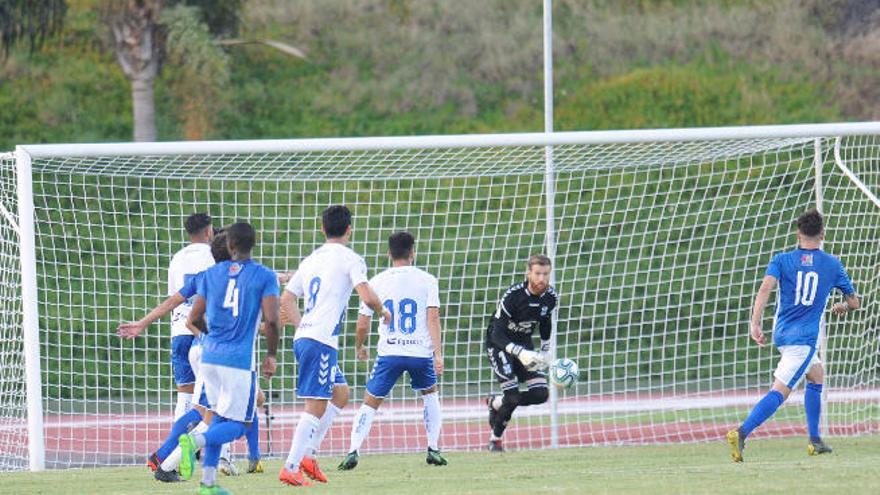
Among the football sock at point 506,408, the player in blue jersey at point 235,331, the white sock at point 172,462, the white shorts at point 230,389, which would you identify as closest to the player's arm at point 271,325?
the player in blue jersey at point 235,331

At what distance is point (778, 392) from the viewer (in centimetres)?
1072

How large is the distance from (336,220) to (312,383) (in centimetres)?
111

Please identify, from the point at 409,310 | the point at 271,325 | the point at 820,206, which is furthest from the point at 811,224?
the point at 271,325

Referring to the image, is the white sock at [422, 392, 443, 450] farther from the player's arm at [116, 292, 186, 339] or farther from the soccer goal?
the soccer goal

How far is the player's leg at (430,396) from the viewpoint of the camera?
11156 mm

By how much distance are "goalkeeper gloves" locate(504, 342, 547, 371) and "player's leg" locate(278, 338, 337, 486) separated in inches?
102

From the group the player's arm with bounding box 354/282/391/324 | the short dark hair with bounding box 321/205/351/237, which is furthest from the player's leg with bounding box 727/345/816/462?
the short dark hair with bounding box 321/205/351/237

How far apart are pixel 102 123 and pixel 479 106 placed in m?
7.27

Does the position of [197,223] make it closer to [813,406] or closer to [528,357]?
[528,357]

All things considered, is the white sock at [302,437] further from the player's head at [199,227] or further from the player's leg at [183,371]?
the player's head at [199,227]

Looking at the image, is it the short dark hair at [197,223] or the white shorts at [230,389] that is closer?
the white shorts at [230,389]

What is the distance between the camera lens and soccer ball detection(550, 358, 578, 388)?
11.8 metres

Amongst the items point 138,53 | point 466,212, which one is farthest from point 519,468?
point 138,53

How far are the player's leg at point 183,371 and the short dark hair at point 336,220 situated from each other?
79.7 inches
